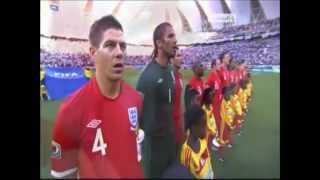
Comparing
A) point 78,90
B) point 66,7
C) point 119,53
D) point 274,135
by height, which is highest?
point 66,7

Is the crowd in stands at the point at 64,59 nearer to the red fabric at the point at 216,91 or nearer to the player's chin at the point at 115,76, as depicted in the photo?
the player's chin at the point at 115,76

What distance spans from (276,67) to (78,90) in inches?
48.2

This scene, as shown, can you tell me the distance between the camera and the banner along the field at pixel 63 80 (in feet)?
9.52

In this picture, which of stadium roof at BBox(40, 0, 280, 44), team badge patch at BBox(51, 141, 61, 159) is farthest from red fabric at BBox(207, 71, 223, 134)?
team badge patch at BBox(51, 141, 61, 159)

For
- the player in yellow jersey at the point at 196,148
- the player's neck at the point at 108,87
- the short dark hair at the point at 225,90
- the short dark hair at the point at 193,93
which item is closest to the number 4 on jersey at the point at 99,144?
the player's neck at the point at 108,87

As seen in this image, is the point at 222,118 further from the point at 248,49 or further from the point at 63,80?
the point at 63,80

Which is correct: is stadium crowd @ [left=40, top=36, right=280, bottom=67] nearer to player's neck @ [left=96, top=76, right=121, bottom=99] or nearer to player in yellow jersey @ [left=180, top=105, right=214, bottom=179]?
player's neck @ [left=96, top=76, right=121, bottom=99]

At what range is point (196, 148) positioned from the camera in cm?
307

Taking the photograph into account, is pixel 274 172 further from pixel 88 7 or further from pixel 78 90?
pixel 88 7

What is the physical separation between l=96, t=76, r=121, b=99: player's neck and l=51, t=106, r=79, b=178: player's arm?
0.23m

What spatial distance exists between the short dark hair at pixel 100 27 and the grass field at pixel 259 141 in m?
0.95
